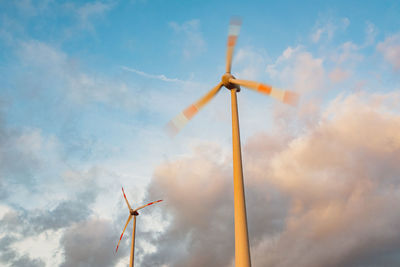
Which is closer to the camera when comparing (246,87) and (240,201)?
(240,201)

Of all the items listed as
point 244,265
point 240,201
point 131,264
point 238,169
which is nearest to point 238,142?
point 238,169

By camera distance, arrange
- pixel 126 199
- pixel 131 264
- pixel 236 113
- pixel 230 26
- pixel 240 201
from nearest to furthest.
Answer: pixel 240 201 → pixel 236 113 → pixel 230 26 → pixel 131 264 → pixel 126 199

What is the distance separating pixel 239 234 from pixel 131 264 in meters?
53.2

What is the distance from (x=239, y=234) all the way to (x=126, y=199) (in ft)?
210

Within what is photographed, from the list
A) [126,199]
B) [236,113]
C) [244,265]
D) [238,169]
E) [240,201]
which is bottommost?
[244,265]

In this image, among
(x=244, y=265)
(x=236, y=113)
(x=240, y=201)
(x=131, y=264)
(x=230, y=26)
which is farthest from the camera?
(x=131, y=264)

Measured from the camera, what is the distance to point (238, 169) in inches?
1129

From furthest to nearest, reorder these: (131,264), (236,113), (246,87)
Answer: (131,264)
(246,87)
(236,113)

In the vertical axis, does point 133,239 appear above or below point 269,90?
above

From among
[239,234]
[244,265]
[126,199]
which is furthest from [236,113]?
[126,199]

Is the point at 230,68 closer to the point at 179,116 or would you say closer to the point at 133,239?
the point at 179,116

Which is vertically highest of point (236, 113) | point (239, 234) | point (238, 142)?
point (236, 113)

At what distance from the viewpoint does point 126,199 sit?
8544 cm

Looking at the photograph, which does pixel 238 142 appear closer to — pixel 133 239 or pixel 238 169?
pixel 238 169
